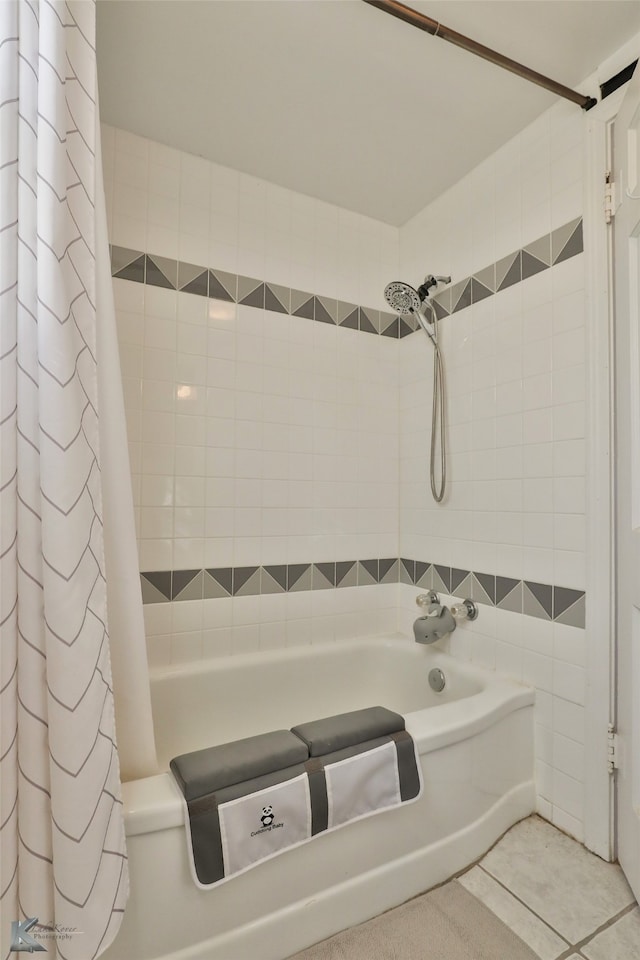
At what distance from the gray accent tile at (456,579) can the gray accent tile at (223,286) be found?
4.59 ft

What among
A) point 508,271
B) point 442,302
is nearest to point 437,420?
point 442,302

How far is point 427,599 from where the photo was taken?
2.00 m

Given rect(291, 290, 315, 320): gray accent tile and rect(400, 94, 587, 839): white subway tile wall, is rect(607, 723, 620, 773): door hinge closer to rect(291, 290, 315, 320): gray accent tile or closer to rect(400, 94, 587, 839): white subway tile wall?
rect(400, 94, 587, 839): white subway tile wall

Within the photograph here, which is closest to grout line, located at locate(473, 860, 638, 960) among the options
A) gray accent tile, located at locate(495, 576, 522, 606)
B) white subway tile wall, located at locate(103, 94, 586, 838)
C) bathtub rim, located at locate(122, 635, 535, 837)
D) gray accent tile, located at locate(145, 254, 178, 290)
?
white subway tile wall, located at locate(103, 94, 586, 838)

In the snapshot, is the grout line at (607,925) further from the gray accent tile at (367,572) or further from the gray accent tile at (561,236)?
the gray accent tile at (561,236)

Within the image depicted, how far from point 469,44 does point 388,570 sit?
1837 millimetres

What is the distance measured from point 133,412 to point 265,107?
114 centimetres

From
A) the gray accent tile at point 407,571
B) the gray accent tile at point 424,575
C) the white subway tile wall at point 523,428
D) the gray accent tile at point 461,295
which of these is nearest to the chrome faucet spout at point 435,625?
the white subway tile wall at point 523,428

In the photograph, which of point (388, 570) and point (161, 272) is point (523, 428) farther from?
point (161, 272)

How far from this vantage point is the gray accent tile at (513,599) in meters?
1.69

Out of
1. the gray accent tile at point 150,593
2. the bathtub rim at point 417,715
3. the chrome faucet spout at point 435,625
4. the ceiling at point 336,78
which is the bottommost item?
the bathtub rim at point 417,715

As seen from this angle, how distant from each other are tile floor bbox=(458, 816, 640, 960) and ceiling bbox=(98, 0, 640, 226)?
2.33 m

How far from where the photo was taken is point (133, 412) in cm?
176

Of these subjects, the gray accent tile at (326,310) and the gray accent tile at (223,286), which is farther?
the gray accent tile at (326,310)
